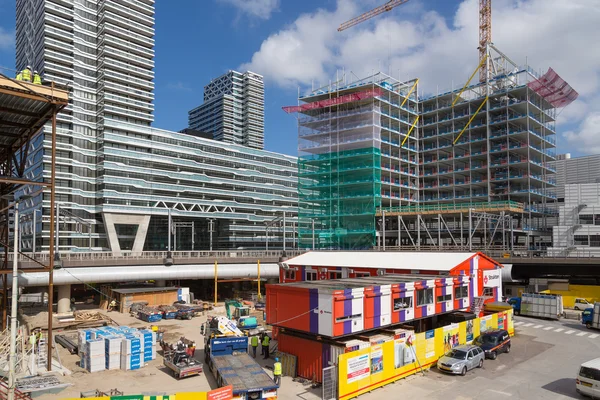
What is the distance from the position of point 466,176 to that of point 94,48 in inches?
3424

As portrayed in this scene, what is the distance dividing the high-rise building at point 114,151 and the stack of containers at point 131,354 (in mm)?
55754

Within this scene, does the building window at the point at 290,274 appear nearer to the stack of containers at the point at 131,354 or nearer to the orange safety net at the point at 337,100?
the stack of containers at the point at 131,354

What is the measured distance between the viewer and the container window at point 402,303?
91.5ft

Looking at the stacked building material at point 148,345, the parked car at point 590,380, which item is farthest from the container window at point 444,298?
the stacked building material at point 148,345

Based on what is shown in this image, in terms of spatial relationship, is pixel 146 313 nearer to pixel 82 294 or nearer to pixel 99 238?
pixel 82 294

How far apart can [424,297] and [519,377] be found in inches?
280

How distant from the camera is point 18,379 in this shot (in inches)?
920

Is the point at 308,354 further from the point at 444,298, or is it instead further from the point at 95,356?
the point at 95,356

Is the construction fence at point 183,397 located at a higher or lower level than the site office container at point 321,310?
lower

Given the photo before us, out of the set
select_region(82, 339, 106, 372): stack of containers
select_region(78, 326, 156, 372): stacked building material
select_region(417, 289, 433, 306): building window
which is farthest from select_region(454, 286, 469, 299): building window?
select_region(82, 339, 106, 372): stack of containers

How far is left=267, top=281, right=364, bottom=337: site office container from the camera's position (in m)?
24.0

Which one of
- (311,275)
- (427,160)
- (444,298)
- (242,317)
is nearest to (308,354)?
(444,298)

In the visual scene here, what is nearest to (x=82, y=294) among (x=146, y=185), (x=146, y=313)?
(x=146, y=313)

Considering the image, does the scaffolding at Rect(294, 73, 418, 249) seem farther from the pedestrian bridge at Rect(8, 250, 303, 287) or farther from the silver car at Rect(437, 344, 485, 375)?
the silver car at Rect(437, 344, 485, 375)
